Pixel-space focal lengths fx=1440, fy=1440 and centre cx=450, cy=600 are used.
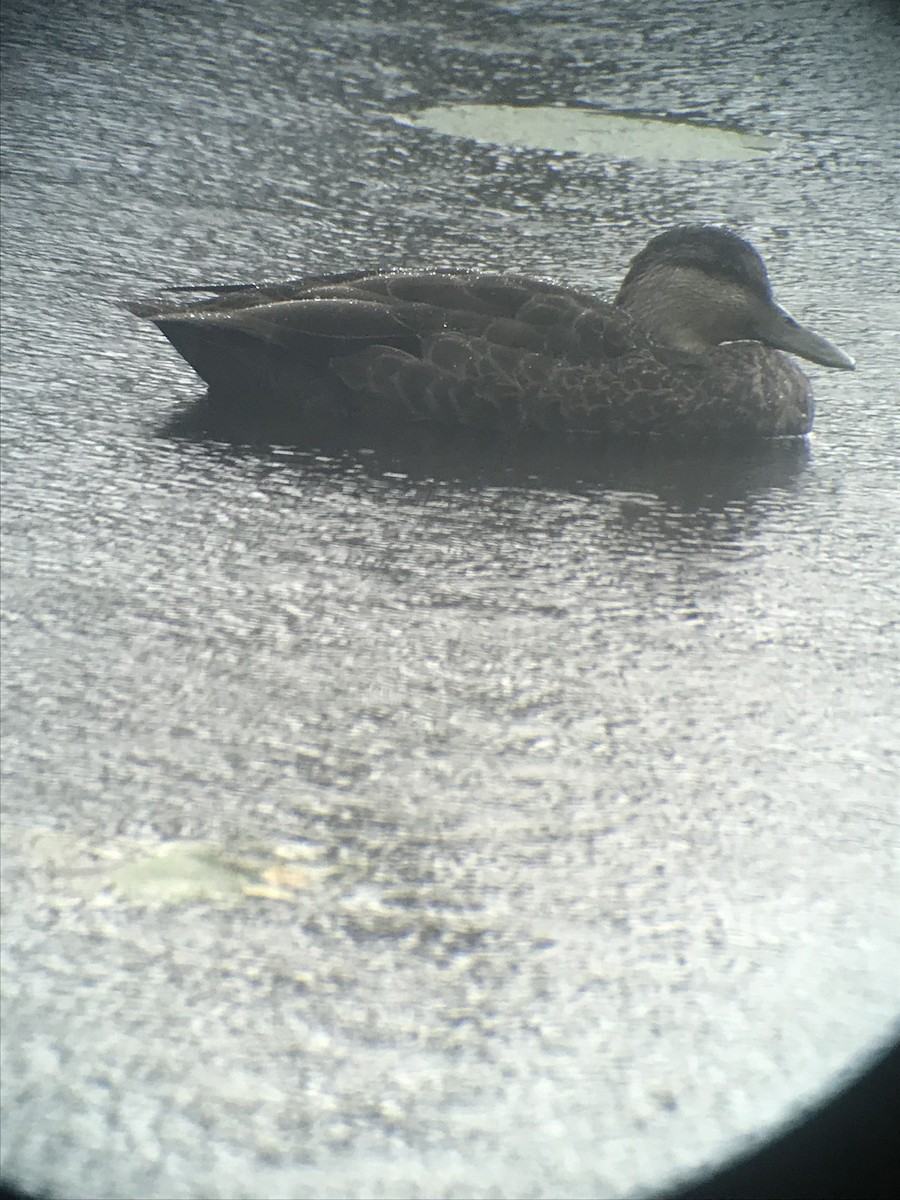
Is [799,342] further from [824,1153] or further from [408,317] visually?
[824,1153]

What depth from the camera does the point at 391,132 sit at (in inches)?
152

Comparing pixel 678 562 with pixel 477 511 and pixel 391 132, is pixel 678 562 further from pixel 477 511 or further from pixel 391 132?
pixel 391 132

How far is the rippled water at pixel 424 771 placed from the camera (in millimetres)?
925

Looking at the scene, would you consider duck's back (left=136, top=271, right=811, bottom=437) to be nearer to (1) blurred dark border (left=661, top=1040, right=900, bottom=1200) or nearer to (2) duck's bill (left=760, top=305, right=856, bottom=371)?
(2) duck's bill (left=760, top=305, right=856, bottom=371)

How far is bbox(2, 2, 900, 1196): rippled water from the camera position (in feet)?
3.03

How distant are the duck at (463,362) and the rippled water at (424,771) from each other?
0.27ft

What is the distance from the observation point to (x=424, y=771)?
1.30 m

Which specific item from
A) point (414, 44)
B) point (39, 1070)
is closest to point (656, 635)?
point (39, 1070)

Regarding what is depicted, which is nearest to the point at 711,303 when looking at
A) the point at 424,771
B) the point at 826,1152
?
the point at 424,771

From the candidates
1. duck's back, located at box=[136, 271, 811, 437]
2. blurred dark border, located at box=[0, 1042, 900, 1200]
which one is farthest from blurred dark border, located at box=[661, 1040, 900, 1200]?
duck's back, located at box=[136, 271, 811, 437]

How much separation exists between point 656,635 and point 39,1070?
2.90 ft

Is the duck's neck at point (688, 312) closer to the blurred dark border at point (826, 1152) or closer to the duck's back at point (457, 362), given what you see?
the duck's back at point (457, 362)

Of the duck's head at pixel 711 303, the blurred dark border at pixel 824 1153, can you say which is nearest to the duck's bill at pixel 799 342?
the duck's head at pixel 711 303

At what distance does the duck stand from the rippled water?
82 millimetres
